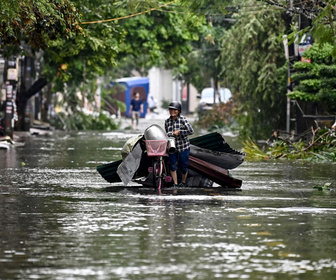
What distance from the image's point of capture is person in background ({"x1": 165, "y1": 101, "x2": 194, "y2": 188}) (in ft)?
55.8

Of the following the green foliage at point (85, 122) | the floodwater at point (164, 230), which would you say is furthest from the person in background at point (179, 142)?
the green foliage at point (85, 122)

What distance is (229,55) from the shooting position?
37500 millimetres

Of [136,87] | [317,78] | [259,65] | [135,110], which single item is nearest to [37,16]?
[317,78]

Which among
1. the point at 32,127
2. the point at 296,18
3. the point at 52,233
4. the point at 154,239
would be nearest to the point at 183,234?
the point at 154,239

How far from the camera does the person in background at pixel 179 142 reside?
17.0 m

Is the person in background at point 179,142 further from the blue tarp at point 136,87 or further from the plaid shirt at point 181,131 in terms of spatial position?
the blue tarp at point 136,87

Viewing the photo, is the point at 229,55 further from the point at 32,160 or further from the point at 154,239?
the point at 154,239

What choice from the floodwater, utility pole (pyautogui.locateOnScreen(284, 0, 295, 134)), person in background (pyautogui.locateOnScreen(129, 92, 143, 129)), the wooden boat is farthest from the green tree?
the wooden boat

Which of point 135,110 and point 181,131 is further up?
point 135,110

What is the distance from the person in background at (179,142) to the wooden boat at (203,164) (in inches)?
8.5

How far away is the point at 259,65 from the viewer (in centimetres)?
3566

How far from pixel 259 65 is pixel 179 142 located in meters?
19.0

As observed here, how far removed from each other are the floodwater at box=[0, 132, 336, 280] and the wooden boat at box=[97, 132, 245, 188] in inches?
13.5

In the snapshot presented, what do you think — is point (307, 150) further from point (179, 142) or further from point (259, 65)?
point (259, 65)
